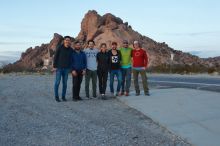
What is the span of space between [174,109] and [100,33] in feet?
200

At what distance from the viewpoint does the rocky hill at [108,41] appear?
67.9m

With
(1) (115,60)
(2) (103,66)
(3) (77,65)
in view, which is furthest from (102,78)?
(3) (77,65)

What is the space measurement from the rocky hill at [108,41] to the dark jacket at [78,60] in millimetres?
49604

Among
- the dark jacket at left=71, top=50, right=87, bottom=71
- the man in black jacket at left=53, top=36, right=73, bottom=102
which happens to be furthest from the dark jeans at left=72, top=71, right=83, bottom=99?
the man in black jacket at left=53, top=36, right=73, bottom=102

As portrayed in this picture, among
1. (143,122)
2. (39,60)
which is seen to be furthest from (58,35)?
(143,122)

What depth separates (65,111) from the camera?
503 inches

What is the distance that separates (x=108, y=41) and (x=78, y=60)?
2048 inches

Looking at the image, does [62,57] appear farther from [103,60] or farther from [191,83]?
[191,83]

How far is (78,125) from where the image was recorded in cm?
1057

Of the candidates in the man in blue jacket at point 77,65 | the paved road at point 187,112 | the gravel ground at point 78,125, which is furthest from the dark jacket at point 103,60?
the gravel ground at point 78,125

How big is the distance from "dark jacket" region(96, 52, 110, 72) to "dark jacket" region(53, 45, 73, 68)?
3.50 ft

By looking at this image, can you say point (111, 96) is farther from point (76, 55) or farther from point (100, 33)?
point (100, 33)

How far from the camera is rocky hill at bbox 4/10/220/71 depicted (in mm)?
67938

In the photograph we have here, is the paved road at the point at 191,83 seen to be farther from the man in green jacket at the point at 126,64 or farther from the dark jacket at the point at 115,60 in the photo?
the dark jacket at the point at 115,60
